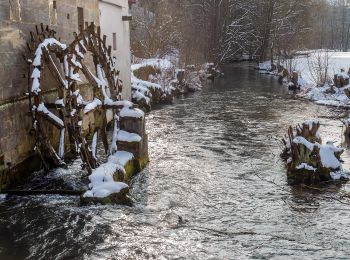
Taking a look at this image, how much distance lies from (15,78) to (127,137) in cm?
253

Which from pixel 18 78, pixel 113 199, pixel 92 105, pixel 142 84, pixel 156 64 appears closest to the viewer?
pixel 113 199

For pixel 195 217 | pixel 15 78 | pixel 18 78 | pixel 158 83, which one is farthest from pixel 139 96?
pixel 195 217

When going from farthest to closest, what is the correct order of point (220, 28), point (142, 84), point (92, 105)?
1. point (220, 28)
2. point (142, 84)
3. point (92, 105)

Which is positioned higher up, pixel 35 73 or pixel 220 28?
pixel 220 28

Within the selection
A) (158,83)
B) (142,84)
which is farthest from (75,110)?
(158,83)

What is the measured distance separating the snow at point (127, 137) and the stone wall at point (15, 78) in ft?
5.86

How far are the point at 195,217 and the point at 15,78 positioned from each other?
4.22m

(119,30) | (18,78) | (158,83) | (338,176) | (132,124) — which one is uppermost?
(119,30)

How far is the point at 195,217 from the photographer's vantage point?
7348mm

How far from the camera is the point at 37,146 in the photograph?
9109mm

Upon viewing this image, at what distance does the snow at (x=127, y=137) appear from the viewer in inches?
383

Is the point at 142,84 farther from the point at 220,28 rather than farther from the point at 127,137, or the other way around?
the point at 220,28

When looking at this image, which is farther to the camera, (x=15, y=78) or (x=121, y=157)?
(x=121, y=157)

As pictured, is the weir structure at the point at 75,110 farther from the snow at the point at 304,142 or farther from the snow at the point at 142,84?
the snow at the point at 142,84
